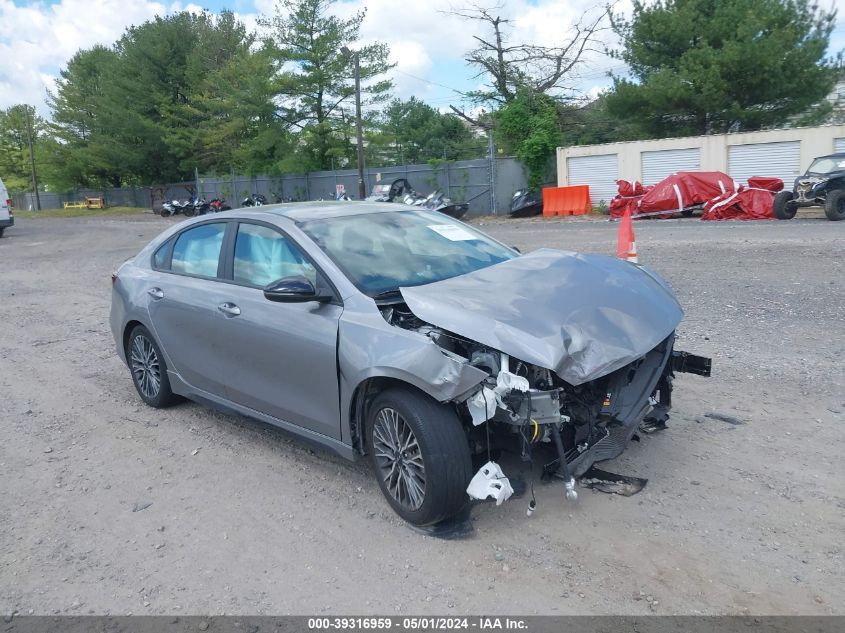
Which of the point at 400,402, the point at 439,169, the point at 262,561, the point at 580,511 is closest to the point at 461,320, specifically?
the point at 400,402

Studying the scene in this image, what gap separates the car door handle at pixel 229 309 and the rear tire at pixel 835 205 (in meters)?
17.4

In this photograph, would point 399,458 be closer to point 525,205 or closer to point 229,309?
point 229,309

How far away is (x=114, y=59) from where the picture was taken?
54.7 m

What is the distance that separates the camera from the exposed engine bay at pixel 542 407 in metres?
3.61

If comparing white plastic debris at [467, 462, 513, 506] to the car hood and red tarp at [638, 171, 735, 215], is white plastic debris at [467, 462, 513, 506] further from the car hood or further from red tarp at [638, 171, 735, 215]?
red tarp at [638, 171, 735, 215]

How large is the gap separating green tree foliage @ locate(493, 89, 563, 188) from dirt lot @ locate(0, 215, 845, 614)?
24.3 m

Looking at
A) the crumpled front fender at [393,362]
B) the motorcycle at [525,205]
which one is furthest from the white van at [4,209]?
the crumpled front fender at [393,362]

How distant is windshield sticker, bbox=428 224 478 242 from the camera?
5.19m


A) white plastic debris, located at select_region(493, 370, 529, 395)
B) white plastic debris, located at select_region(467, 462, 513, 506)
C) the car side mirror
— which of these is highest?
the car side mirror

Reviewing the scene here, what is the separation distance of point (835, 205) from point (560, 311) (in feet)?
56.1

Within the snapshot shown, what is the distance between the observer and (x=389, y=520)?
4.04 meters

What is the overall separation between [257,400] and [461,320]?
Answer: 1672 mm

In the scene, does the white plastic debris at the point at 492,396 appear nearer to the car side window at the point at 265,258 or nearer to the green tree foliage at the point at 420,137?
the car side window at the point at 265,258

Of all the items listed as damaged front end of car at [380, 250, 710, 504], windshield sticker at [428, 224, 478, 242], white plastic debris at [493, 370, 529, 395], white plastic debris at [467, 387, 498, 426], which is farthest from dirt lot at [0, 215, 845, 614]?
windshield sticker at [428, 224, 478, 242]
